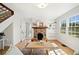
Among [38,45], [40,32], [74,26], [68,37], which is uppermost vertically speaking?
[74,26]

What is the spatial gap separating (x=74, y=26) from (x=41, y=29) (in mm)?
657

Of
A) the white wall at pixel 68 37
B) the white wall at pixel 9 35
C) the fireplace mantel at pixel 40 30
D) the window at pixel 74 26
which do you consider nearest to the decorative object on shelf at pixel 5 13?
the white wall at pixel 9 35

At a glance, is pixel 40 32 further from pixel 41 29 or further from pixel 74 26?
pixel 74 26

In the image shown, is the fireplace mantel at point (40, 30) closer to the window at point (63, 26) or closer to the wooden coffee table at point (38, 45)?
the wooden coffee table at point (38, 45)

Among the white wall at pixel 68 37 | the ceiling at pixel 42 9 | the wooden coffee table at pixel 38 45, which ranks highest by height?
the ceiling at pixel 42 9

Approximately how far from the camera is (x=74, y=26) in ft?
6.89

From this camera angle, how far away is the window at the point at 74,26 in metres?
2.04

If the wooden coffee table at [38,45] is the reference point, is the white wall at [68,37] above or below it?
above

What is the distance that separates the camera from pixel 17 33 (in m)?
2.02

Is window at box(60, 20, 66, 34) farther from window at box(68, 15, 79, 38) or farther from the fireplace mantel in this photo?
the fireplace mantel

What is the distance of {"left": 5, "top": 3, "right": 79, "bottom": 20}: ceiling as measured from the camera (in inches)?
72.0

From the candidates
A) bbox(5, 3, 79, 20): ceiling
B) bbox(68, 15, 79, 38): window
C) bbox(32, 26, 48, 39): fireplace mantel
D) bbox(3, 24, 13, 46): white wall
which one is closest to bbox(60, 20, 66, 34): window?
bbox(68, 15, 79, 38): window

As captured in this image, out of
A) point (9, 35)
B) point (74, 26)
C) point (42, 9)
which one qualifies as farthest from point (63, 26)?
point (9, 35)
